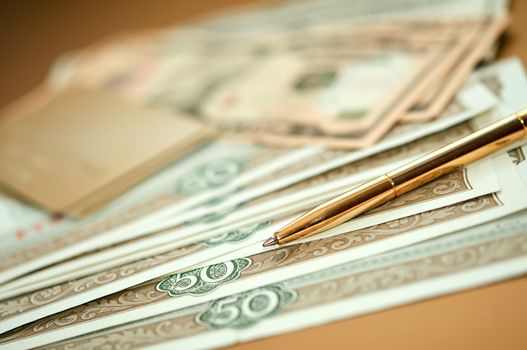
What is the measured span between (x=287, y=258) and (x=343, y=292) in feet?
0.20

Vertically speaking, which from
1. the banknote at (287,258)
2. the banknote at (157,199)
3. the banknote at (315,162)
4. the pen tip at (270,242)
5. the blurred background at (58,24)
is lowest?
the banknote at (287,258)

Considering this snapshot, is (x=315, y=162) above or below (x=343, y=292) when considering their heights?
above

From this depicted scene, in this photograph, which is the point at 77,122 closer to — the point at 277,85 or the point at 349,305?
the point at 277,85

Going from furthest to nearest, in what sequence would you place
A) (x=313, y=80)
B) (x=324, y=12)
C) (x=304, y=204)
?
(x=324, y=12)
(x=313, y=80)
(x=304, y=204)

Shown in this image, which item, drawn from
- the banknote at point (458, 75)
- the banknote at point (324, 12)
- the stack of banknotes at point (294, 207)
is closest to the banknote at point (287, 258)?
the stack of banknotes at point (294, 207)

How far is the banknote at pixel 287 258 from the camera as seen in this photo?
424 millimetres

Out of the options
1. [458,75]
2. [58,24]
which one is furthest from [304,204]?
[58,24]

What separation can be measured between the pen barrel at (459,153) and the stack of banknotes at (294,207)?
13mm

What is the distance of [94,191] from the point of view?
0.63m

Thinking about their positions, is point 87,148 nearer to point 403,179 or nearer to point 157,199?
point 157,199

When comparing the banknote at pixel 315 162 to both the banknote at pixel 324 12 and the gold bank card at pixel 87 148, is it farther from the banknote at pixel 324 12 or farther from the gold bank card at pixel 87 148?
the banknote at pixel 324 12

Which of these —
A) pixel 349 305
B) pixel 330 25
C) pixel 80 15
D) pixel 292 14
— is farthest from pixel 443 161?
pixel 80 15

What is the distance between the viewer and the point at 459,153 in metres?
0.47

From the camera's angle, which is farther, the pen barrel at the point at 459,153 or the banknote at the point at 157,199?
the banknote at the point at 157,199
